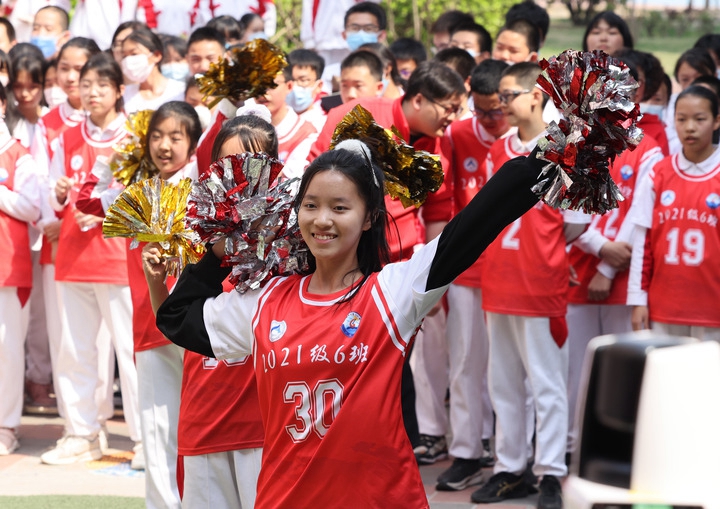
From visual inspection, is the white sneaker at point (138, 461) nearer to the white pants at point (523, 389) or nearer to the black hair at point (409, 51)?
the white pants at point (523, 389)

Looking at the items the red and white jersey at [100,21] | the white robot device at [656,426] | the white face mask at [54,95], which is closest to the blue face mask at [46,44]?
the red and white jersey at [100,21]

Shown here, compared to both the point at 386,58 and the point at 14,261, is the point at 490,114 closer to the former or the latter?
the point at 386,58

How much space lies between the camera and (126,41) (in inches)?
307

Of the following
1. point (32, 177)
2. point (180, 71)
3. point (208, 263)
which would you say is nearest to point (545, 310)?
point (208, 263)

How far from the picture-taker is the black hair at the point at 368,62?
22.4 feet

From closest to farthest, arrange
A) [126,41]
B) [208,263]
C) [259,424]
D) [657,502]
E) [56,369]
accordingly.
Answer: [657,502], [208,263], [259,424], [56,369], [126,41]

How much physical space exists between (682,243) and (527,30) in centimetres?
243

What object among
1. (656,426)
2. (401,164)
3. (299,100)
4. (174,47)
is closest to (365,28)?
(299,100)

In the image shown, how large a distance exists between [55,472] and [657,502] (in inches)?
202

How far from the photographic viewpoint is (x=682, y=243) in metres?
5.40

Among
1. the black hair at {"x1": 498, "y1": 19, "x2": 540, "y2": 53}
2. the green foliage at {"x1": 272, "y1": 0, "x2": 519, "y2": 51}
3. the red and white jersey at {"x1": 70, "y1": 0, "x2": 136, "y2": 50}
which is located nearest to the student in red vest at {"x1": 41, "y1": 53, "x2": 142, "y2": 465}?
the black hair at {"x1": 498, "y1": 19, "x2": 540, "y2": 53}

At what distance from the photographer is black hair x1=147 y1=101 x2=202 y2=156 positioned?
505 cm

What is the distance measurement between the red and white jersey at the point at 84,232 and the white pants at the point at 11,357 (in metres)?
0.54

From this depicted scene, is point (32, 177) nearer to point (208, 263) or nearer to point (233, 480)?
point (233, 480)
